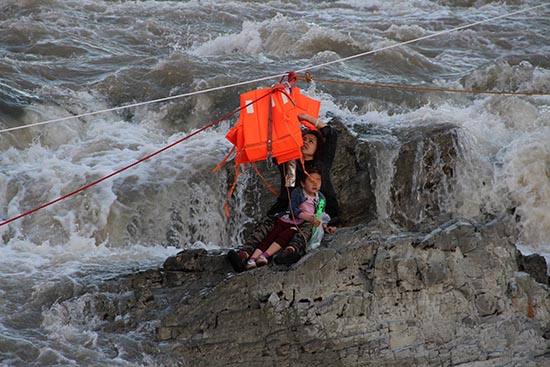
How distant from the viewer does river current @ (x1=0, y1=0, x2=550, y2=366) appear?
25.9 feet

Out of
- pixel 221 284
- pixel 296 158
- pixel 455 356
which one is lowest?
pixel 455 356

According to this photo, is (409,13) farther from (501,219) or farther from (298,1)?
(501,219)

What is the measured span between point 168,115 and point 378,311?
6184 millimetres

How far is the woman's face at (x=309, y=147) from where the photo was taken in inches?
288

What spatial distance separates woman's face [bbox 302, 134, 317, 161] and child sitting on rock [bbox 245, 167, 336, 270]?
158 mm

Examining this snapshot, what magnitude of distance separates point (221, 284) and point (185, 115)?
5.61m

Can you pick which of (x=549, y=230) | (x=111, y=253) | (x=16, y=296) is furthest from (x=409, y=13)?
(x=16, y=296)

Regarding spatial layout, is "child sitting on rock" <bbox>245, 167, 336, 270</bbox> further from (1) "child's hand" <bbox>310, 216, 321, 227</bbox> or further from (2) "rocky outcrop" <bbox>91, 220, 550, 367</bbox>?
(2) "rocky outcrop" <bbox>91, 220, 550, 367</bbox>

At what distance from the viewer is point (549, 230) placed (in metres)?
10.1

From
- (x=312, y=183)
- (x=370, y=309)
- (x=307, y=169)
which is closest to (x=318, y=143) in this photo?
(x=307, y=169)

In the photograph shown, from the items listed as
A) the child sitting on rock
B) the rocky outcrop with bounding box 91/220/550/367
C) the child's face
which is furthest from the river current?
the child's face

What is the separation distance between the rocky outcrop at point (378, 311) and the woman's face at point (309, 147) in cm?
104

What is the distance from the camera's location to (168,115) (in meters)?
11.8

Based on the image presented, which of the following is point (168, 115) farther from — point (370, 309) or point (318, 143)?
point (370, 309)
